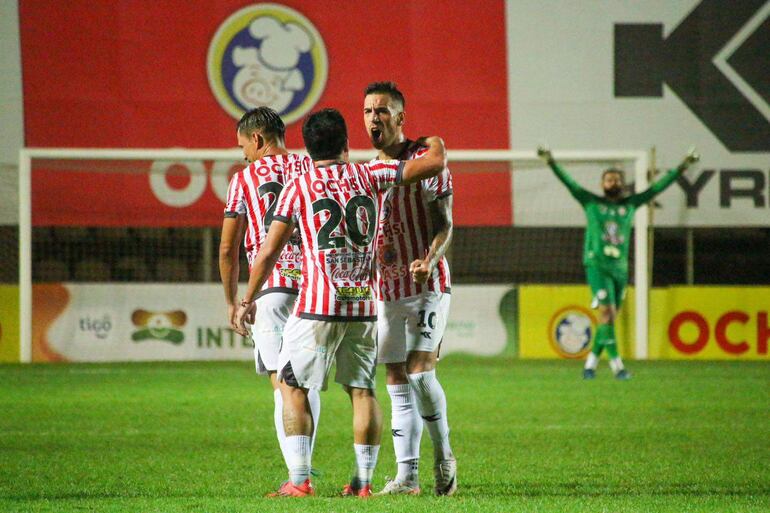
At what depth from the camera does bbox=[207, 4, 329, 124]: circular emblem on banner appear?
1684 cm

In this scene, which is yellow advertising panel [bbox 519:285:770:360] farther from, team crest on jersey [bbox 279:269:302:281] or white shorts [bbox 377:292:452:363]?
white shorts [bbox 377:292:452:363]

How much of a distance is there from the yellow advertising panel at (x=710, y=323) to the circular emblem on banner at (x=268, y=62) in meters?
5.55

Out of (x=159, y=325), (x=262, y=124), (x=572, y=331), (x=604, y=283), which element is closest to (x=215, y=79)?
(x=159, y=325)

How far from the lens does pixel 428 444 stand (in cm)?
809

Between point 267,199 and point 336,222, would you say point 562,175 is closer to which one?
point 267,199

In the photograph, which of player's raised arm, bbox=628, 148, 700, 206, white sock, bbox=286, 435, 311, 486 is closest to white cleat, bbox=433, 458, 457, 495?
white sock, bbox=286, 435, 311, 486

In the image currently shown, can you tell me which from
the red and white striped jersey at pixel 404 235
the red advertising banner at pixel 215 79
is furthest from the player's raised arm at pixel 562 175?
the red and white striped jersey at pixel 404 235

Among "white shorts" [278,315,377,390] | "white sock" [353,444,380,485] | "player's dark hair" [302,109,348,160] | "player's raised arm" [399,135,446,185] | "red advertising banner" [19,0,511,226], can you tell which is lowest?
"white sock" [353,444,380,485]

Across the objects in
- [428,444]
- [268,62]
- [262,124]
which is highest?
[268,62]

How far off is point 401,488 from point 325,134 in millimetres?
1670

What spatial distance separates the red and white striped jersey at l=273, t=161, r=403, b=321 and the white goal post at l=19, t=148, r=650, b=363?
10.0 m

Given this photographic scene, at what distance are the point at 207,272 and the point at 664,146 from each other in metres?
6.50

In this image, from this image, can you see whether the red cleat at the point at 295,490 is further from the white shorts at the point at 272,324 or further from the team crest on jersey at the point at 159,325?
the team crest on jersey at the point at 159,325

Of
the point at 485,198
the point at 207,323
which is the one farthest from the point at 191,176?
the point at 485,198
